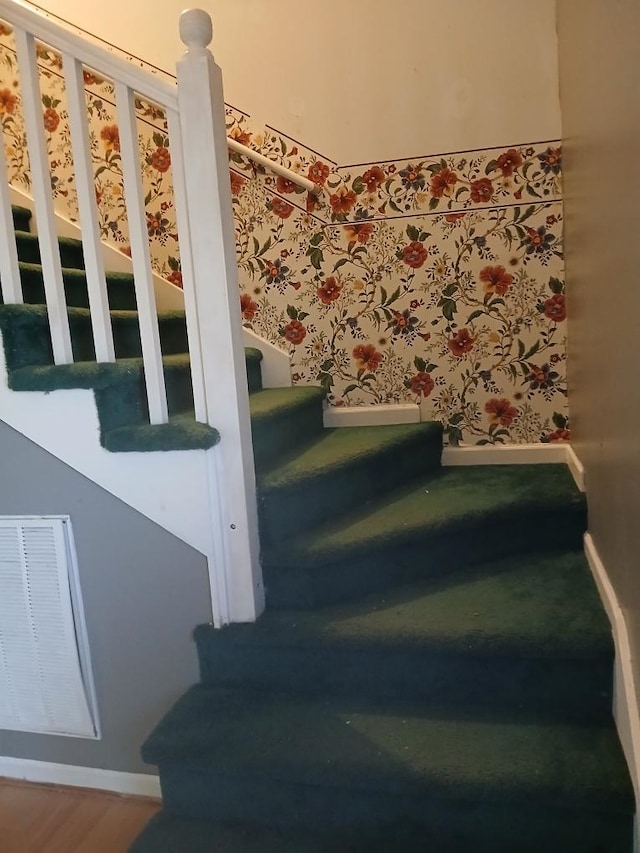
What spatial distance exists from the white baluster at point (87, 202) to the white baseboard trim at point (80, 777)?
3.65 ft

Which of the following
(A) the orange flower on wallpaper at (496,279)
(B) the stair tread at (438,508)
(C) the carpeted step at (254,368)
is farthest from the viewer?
(C) the carpeted step at (254,368)

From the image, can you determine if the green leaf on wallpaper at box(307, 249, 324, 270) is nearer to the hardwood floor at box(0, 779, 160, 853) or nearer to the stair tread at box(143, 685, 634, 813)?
the stair tread at box(143, 685, 634, 813)

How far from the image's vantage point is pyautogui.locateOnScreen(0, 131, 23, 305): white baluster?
5.16 ft

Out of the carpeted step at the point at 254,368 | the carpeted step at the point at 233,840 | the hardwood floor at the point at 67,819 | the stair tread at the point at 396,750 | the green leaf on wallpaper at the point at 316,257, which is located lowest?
the hardwood floor at the point at 67,819

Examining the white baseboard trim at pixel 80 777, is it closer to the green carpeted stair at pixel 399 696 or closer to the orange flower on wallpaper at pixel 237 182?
the green carpeted stair at pixel 399 696

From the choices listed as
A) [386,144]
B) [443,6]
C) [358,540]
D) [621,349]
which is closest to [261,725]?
[358,540]

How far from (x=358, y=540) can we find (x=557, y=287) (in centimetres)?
125

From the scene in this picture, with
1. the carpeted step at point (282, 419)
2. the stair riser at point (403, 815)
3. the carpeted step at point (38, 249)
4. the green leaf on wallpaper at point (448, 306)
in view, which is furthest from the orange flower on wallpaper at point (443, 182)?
the stair riser at point (403, 815)

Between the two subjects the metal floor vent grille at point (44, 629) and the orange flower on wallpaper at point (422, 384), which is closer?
the metal floor vent grille at point (44, 629)

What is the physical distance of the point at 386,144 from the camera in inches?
92.7

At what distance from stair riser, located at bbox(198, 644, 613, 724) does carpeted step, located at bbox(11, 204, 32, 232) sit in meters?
1.80

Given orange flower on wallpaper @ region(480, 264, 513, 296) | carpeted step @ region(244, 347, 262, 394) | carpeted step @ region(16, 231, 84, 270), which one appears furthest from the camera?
carpeted step @ region(244, 347, 262, 394)

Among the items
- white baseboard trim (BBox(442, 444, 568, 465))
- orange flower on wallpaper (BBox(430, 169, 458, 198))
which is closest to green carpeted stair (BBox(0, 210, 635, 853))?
white baseboard trim (BBox(442, 444, 568, 465))

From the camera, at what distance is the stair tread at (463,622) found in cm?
145
